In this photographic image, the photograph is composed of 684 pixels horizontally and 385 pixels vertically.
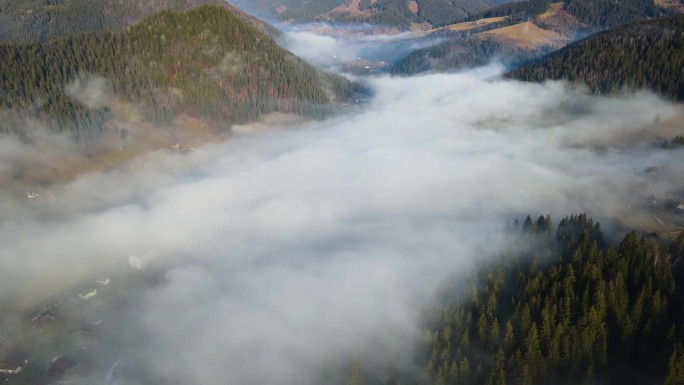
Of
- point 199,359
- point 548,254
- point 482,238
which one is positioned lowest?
point 199,359

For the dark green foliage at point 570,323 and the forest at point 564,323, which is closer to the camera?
the dark green foliage at point 570,323

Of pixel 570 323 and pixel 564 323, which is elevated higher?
pixel 564 323

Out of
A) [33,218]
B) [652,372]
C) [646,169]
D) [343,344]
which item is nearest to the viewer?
[652,372]

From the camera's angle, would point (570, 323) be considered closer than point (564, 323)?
No

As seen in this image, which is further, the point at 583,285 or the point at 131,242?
the point at 131,242

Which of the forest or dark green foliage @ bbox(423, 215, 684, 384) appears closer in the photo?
dark green foliage @ bbox(423, 215, 684, 384)

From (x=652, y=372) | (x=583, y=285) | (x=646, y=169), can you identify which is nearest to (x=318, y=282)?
(x=583, y=285)

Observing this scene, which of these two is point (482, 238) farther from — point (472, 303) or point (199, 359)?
point (199, 359)

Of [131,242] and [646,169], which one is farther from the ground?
[646,169]
